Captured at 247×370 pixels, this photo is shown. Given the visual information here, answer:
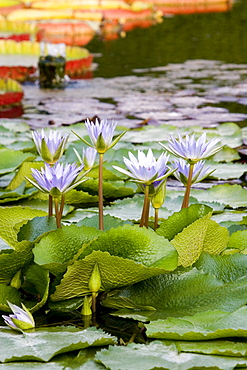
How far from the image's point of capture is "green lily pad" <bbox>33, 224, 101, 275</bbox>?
3.80 ft

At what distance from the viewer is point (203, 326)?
1080 millimetres

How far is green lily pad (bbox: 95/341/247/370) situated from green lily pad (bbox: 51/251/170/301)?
152mm

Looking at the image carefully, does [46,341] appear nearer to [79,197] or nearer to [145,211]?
[145,211]

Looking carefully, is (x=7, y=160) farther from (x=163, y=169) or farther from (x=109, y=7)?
(x=109, y=7)

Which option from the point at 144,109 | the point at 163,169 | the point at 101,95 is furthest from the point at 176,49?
the point at 163,169

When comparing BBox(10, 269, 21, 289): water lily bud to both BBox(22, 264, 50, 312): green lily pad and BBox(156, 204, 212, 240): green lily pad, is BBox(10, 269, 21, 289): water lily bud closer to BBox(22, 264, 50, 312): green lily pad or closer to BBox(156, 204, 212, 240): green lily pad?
BBox(22, 264, 50, 312): green lily pad

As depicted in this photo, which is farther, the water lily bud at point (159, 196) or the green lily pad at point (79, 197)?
the green lily pad at point (79, 197)

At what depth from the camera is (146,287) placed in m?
1.22

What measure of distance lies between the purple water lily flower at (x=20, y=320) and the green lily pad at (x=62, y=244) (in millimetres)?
92

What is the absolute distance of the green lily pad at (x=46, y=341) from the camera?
3.30 ft

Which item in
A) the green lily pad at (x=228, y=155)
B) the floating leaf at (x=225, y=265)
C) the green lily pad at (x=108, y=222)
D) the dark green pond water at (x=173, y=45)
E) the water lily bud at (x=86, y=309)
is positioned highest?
the dark green pond water at (x=173, y=45)

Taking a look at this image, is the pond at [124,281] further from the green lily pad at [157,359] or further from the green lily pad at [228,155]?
the green lily pad at [228,155]

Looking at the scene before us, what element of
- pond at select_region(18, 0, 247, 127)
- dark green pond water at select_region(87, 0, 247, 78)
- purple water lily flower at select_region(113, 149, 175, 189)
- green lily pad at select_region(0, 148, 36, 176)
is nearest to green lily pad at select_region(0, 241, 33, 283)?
purple water lily flower at select_region(113, 149, 175, 189)

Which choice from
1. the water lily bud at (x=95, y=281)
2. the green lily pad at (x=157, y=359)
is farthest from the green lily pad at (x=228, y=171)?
the green lily pad at (x=157, y=359)
